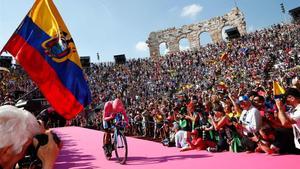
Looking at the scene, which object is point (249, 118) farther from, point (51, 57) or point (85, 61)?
point (85, 61)

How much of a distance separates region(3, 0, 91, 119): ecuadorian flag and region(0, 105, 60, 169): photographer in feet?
10.4

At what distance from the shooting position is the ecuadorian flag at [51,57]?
474 cm

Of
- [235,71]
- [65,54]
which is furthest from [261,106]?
[235,71]

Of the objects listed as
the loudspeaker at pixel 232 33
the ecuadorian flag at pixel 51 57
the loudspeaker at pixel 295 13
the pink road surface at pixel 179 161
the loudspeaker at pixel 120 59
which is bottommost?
the pink road surface at pixel 179 161

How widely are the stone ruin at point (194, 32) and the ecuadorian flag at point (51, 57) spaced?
42335mm

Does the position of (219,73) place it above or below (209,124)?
above

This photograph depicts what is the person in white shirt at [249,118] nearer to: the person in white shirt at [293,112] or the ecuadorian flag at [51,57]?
the person in white shirt at [293,112]

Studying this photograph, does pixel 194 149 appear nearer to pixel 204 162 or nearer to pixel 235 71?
pixel 204 162

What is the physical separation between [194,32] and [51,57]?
4700 cm

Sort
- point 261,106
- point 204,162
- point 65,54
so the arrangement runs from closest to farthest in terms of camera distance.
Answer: point 65,54, point 204,162, point 261,106

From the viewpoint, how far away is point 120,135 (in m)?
7.39

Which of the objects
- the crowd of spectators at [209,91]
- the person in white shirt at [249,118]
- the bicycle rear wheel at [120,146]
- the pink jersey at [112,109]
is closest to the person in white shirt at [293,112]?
the crowd of spectators at [209,91]

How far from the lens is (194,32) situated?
50.6 m

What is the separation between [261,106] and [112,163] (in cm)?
354
